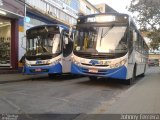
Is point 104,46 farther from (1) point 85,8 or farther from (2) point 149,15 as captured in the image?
(1) point 85,8

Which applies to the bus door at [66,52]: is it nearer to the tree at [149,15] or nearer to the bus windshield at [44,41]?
the bus windshield at [44,41]

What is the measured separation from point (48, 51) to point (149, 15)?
19395mm

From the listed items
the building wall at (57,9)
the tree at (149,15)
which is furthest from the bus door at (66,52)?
the tree at (149,15)

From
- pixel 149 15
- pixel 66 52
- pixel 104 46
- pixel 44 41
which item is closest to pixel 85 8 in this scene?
pixel 149 15

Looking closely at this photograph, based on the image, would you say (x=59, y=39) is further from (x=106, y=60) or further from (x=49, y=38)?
(x=106, y=60)

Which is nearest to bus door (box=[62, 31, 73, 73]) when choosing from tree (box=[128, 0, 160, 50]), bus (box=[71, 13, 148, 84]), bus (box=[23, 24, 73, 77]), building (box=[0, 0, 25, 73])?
bus (box=[23, 24, 73, 77])

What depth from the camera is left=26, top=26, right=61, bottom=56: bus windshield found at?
56.0ft

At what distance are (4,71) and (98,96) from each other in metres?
11.6

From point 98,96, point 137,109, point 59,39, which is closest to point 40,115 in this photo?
point 137,109

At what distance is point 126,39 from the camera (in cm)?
1416

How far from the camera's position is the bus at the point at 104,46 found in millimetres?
13969

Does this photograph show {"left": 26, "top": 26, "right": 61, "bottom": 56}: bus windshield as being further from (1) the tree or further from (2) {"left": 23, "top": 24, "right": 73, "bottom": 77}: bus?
(1) the tree

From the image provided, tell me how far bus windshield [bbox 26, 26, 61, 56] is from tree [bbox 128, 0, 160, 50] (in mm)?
17742

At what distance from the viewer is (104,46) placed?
14094 mm
